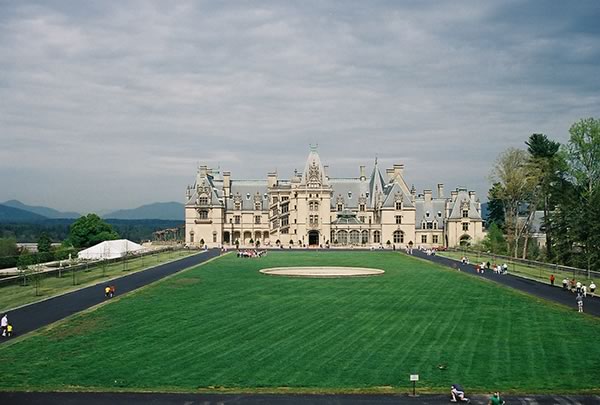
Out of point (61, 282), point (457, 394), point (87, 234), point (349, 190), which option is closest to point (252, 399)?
point (457, 394)

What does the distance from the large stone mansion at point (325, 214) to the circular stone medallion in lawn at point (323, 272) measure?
55.2 m

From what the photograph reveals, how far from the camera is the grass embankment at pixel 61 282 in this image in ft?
149

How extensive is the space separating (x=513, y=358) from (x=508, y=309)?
1369cm

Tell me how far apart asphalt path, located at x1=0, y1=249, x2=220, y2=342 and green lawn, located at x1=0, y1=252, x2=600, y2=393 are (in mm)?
1617

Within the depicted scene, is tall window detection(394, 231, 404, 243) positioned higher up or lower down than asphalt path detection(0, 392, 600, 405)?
higher up

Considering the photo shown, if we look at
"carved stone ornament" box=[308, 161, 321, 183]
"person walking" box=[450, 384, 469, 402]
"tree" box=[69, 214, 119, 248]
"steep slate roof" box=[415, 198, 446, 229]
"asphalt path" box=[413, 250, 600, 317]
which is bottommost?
"person walking" box=[450, 384, 469, 402]

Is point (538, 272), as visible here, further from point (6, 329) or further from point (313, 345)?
point (6, 329)

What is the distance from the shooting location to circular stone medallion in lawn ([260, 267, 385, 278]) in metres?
63.0

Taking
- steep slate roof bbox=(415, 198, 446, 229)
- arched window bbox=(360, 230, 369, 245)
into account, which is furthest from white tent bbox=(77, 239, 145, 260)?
steep slate roof bbox=(415, 198, 446, 229)

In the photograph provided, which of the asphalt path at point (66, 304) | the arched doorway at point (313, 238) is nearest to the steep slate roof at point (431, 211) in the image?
the arched doorway at point (313, 238)

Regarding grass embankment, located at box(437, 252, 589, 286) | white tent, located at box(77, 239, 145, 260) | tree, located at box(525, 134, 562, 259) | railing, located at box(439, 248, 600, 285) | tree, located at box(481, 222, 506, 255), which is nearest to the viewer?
grass embankment, located at box(437, 252, 589, 286)

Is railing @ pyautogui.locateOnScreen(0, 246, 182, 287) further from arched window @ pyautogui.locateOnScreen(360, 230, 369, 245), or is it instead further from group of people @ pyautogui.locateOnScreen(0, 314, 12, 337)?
arched window @ pyautogui.locateOnScreen(360, 230, 369, 245)

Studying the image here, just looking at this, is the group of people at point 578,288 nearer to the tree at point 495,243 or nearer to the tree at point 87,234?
the tree at point 495,243

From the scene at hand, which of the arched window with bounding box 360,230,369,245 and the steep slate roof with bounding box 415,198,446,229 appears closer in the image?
the arched window with bounding box 360,230,369,245
